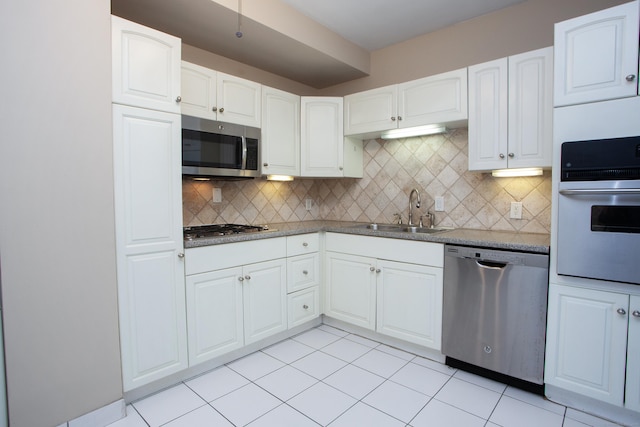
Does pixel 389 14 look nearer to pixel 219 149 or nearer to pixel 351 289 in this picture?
pixel 219 149

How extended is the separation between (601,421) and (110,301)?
260 cm

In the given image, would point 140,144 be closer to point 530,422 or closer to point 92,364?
point 92,364

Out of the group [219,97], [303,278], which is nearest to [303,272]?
[303,278]

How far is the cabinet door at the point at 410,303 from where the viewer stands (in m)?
2.27

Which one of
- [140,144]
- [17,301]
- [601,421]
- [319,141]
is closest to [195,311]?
[17,301]

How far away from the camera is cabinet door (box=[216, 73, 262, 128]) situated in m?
2.41

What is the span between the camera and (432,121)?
2.54 m

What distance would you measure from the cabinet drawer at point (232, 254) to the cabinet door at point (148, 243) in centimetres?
9

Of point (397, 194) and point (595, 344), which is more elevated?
point (397, 194)

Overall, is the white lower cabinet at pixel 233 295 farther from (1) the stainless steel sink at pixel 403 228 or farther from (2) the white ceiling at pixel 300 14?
(2) the white ceiling at pixel 300 14

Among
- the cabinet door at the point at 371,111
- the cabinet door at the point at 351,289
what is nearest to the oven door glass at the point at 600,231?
the cabinet door at the point at 351,289

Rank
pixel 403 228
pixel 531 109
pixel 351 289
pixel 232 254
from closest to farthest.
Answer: pixel 531 109 < pixel 232 254 < pixel 351 289 < pixel 403 228

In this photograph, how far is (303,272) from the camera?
277 centimetres

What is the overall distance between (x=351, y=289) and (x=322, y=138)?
1.39 metres
